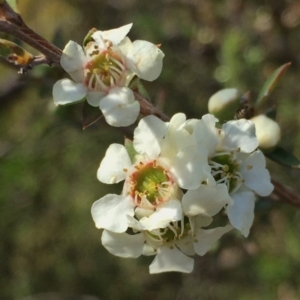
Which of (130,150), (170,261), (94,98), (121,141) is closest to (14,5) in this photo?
(94,98)

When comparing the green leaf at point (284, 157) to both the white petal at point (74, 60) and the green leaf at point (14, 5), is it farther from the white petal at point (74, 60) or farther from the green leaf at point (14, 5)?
the green leaf at point (14, 5)

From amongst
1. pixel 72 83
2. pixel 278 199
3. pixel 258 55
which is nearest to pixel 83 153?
pixel 258 55

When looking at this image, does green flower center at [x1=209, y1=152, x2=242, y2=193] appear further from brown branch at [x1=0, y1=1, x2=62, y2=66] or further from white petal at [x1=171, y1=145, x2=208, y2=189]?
brown branch at [x1=0, y1=1, x2=62, y2=66]

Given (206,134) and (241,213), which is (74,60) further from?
(241,213)

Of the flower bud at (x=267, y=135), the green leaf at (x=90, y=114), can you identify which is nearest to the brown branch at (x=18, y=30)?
the green leaf at (x=90, y=114)

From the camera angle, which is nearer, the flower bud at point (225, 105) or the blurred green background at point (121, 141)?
the flower bud at point (225, 105)
